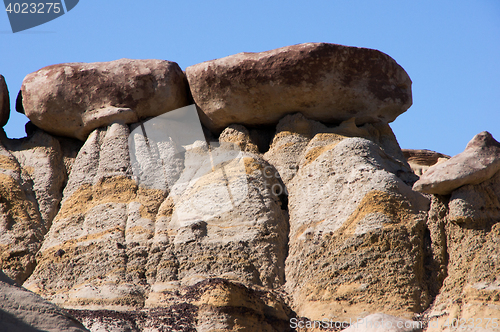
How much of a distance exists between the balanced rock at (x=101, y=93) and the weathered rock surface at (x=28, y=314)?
21.0ft

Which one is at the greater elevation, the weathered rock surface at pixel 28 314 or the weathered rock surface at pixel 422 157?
the weathered rock surface at pixel 28 314

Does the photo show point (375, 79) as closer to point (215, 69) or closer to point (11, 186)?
point (215, 69)

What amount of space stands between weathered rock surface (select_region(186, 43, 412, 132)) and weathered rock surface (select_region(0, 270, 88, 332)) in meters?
6.35

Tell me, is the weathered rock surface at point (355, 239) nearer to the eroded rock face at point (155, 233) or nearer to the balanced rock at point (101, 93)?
the eroded rock face at point (155, 233)

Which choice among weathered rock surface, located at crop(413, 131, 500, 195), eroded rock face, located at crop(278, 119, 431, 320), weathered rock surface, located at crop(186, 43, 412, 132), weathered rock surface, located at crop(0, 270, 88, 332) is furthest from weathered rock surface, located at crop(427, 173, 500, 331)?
weathered rock surface, located at crop(0, 270, 88, 332)

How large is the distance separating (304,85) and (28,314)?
6780 mm

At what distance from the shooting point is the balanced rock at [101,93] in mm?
11172

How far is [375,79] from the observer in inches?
422

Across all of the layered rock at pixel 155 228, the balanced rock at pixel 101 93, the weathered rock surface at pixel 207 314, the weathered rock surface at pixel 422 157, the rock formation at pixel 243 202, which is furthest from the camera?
the weathered rock surface at pixel 422 157

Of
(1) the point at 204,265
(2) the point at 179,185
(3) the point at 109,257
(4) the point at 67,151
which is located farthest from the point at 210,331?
(4) the point at 67,151

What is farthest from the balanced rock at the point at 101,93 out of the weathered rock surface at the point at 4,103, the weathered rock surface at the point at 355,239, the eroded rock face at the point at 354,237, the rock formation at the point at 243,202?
the weathered rock surface at the point at 355,239

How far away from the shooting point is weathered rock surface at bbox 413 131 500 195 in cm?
741

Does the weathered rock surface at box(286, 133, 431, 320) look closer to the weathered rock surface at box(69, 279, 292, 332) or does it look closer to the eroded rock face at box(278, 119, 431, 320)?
the eroded rock face at box(278, 119, 431, 320)

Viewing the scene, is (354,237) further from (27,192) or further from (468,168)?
(27,192)
